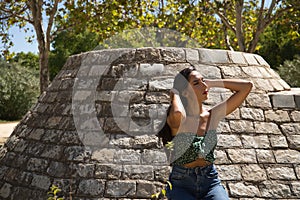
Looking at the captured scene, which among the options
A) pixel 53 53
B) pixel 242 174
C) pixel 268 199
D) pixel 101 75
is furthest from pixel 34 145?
pixel 53 53

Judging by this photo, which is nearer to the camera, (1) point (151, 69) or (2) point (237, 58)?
(1) point (151, 69)

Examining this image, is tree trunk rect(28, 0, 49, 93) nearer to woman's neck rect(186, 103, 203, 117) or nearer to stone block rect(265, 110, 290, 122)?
stone block rect(265, 110, 290, 122)

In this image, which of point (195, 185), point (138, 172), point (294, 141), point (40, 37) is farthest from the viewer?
point (40, 37)

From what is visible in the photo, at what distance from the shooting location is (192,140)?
3.05 m

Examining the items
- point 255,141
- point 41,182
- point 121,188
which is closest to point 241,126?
point 255,141

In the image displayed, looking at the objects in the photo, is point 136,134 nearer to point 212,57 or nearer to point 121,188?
point 121,188

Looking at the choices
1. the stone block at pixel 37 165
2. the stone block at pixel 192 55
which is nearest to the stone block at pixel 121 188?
the stone block at pixel 37 165

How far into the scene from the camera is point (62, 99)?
5273mm

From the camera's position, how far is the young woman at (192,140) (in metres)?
2.94

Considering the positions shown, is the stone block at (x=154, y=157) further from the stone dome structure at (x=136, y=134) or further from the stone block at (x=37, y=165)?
the stone block at (x=37, y=165)

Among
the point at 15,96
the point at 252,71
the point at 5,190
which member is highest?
the point at 252,71

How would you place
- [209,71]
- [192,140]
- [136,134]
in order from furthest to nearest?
1. [209,71]
2. [136,134]
3. [192,140]

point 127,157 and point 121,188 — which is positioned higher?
point 127,157

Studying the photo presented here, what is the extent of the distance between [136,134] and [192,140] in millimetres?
1582
